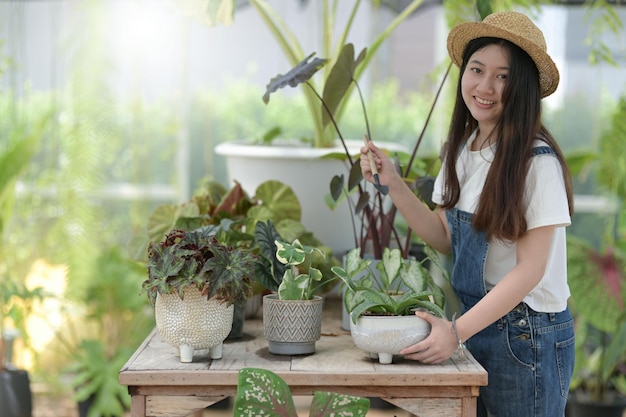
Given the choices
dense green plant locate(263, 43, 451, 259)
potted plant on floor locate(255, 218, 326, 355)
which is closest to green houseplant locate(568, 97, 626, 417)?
dense green plant locate(263, 43, 451, 259)

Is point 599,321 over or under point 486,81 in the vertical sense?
under

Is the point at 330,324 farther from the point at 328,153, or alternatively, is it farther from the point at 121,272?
the point at 121,272

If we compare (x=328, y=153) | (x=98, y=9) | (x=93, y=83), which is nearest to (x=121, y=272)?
(x=93, y=83)

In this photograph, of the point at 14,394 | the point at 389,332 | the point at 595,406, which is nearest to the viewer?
the point at 389,332

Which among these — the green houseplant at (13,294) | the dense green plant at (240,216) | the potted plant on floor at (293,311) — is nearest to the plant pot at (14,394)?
the green houseplant at (13,294)

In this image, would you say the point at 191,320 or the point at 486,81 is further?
the point at 486,81

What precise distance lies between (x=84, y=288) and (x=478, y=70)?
82.9 inches

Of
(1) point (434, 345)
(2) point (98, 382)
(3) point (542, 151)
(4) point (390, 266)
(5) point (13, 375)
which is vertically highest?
(3) point (542, 151)

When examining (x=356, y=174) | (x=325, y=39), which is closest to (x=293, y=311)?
(x=356, y=174)

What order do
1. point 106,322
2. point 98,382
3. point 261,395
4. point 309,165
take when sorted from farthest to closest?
point 106,322 < point 98,382 < point 309,165 < point 261,395

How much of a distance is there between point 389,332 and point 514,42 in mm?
576

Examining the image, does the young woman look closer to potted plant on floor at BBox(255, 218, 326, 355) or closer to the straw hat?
the straw hat

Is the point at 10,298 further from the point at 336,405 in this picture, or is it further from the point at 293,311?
the point at 336,405

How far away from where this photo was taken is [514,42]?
65.9 inches
